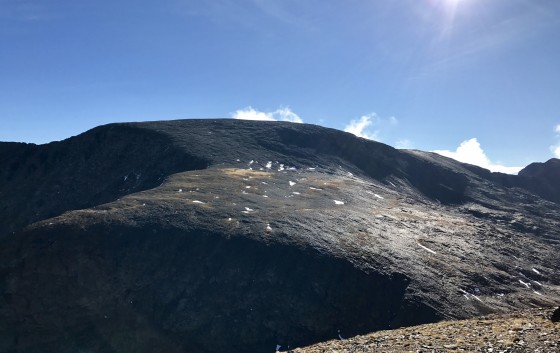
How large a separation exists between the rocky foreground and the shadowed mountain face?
14.8 meters

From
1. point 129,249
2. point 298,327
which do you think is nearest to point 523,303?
point 298,327

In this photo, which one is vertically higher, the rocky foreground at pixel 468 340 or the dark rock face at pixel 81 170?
the dark rock face at pixel 81 170

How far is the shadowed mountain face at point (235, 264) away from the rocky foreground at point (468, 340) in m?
14.8

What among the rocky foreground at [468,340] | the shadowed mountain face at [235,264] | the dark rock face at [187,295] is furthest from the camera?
the shadowed mountain face at [235,264]

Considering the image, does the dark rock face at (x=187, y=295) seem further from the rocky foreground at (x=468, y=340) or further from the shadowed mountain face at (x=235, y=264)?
the rocky foreground at (x=468, y=340)

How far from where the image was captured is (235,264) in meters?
56.6

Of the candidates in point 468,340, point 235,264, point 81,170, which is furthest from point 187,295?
point 81,170

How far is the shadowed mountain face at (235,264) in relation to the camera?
49156 millimetres

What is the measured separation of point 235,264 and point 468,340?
33.5 m

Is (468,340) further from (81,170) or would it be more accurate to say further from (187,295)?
(81,170)

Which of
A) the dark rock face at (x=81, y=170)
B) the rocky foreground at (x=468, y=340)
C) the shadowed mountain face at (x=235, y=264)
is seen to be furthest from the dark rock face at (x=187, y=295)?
the dark rock face at (x=81, y=170)

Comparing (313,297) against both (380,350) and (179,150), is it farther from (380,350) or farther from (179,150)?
(179,150)

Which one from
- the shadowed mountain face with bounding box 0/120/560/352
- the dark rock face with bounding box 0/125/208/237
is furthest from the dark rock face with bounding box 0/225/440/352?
the dark rock face with bounding box 0/125/208/237

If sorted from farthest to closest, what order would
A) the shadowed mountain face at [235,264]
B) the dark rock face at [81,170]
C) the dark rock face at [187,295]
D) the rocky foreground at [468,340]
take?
the dark rock face at [81,170] → the shadowed mountain face at [235,264] → the dark rock face at [187,295] → the rocky foreground at [468,340]
